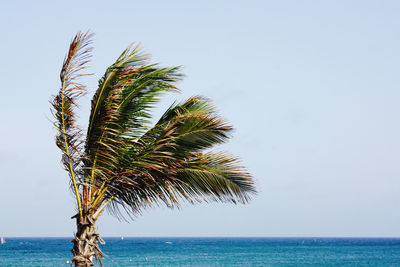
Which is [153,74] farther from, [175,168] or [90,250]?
[90,250]

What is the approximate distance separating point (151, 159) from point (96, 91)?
4.21 ft

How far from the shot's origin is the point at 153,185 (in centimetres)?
821

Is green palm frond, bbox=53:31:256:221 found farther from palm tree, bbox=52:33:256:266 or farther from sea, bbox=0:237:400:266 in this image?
sea, bbox=0:237:400:266

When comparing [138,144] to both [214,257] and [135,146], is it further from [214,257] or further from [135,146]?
[214,257]

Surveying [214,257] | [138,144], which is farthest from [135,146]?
[214,257]

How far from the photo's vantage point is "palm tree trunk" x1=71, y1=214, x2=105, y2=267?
24.5 ft

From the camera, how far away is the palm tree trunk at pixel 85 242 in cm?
748

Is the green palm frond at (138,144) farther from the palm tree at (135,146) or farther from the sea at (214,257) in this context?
the sea at (214,257)

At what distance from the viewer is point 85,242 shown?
7508 mm

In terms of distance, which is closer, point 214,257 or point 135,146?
point 135,146

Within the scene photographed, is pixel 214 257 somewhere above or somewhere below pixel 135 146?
below

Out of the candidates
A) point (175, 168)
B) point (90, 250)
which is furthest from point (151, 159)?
point (90, 250)

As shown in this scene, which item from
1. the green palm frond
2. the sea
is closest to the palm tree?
the green palm frond

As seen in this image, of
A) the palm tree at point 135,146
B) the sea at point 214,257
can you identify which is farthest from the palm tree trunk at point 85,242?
the sea at point 214,257
